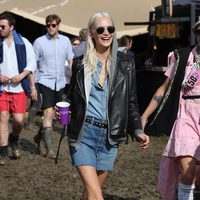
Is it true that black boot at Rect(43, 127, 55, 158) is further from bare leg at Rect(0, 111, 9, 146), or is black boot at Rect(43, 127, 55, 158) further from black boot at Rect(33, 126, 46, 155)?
bare leg at Rect(0, 111, 9, 146)

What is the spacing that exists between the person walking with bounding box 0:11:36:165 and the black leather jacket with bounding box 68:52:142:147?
10.4 ft

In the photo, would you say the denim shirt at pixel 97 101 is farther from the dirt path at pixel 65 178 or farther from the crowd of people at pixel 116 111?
the dirt path at pixel 65 178

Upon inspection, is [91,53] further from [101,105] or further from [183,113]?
[183,113]

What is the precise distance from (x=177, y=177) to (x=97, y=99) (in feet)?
4.25

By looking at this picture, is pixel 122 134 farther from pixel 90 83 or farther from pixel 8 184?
pixel 8 184

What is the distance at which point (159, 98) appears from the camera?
5078mm

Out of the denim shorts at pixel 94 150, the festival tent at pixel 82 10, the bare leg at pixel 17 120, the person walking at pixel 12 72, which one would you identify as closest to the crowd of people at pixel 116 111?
the denim shorts at pixel 94 150

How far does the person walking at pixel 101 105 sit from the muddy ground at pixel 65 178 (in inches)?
71.7

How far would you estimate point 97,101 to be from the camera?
14.4 feet

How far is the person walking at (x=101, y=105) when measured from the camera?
14.2 ft

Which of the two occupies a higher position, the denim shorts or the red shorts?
the denim shorts

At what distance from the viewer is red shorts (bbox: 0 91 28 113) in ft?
24.9

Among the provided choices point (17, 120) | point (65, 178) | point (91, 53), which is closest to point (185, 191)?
point (91, 53)

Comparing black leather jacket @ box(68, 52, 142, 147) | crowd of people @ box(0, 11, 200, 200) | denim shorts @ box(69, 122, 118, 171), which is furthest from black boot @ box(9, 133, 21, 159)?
denim shorts @ box(69, 122, 118, 171)
